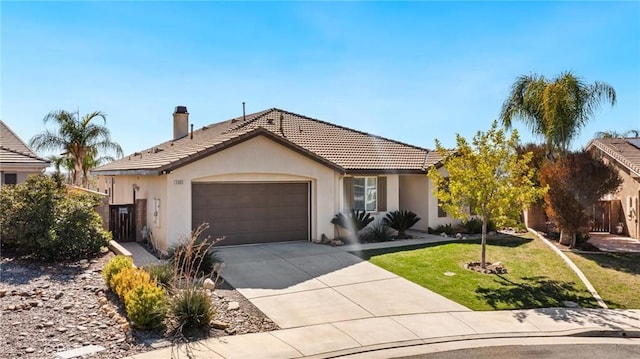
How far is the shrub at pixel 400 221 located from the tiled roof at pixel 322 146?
A: 2006mm

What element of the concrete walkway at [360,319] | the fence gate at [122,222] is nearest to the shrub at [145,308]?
the concrete walkway at [360,319]

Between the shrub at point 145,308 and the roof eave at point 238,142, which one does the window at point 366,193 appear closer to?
the roof eave at point 238,142

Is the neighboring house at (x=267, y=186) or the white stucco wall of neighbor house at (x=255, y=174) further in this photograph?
the neighboring house at (x=267, y=186)

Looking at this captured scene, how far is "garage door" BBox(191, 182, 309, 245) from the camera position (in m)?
16.0

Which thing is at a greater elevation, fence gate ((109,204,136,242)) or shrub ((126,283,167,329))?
fence gate ((109,204,136,242))

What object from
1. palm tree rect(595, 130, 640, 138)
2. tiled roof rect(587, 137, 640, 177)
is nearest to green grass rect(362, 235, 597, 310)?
tiled roof rect(587, 137, 640, 177)

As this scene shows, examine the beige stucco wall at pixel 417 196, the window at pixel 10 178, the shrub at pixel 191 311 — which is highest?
the window at pixel 10 178

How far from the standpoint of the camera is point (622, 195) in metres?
21.2

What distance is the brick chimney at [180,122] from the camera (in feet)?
89.7

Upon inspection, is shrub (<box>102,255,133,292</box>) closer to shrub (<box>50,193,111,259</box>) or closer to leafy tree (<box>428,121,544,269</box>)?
shrub (<box>50,193,111,259</box>)

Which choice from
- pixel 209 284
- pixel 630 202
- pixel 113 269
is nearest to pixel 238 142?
pixel 209 284

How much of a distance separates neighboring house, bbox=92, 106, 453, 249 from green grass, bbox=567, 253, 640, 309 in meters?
7.10

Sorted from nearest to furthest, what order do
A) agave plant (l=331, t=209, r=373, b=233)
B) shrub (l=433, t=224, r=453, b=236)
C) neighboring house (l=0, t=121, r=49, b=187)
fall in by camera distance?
neighboring house (l=0, t=121, r=49, b=187), agave plant (l=331, t=209, r=373, b=233), shrub (l=433, t=224, r=453, b=236)

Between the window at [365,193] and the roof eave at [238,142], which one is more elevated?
the roof eave at [238,142]
